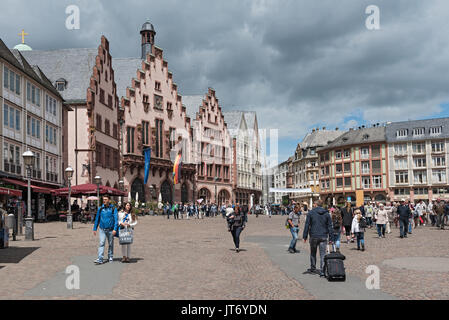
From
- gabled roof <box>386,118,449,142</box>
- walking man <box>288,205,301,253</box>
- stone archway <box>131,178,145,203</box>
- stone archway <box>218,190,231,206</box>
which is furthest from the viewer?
gabled roof <box>386,118,449,142</box>

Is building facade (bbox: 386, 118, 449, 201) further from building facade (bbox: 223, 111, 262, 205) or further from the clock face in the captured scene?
the clock face

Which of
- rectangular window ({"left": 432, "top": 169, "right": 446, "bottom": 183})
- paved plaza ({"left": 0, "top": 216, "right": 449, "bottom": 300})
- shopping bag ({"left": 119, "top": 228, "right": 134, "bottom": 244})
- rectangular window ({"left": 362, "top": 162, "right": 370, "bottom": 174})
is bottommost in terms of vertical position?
paved plaza ({"left": 0, "top": 216, "right": 449, "bottom": 300})

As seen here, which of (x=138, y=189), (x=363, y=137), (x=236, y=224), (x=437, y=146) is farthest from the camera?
(x=363, y=137)

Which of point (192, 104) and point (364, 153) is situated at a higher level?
point (192, 104)

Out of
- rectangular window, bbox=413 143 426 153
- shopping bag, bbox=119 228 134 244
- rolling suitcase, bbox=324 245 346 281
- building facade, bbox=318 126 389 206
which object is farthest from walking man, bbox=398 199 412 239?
rectangular window, bbox=413 143 426 153

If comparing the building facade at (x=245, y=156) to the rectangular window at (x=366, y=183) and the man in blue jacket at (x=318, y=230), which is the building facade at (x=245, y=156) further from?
the man in blue jacket at (x=318, y=230)

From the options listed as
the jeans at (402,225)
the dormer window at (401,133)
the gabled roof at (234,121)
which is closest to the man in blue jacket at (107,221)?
the jeans at (402,225)

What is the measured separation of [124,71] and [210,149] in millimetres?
19355

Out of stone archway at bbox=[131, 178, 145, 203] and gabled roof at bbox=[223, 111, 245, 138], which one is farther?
gabled roof at bbox=[223, 111, 245, 138]

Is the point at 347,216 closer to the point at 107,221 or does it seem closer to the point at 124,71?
the point at 107,221

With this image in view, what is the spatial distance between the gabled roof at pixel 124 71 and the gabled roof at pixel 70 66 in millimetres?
12007

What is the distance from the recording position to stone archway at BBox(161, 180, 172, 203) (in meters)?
68.5

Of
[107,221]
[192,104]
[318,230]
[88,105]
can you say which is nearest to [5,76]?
[88,105]

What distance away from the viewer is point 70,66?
54906 millimetres
